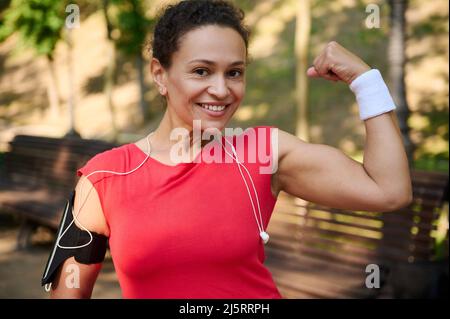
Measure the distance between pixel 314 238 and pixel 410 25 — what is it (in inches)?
614

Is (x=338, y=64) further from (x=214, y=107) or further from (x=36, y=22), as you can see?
(x=36, y=22)

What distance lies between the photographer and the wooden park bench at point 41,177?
25.0ft

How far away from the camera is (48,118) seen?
2886 centimetres

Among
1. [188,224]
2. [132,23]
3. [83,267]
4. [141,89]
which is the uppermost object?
[132,23]

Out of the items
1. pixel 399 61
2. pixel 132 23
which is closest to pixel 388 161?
pixel 399 61

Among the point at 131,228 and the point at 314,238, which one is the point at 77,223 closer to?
the point at 131,228

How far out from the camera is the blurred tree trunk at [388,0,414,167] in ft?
18.0

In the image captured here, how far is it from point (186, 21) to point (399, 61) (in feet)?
14.0

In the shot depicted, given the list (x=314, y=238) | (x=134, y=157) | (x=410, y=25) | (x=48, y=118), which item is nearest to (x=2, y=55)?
(x=48, y=118)

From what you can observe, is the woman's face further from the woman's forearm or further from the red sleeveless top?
the woman's forearm

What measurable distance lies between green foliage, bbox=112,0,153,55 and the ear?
1909 centimetres

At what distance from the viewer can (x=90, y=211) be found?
169 centimetres

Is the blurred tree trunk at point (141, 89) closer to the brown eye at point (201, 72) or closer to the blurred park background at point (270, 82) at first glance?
the blurred park background at point (270, 82)

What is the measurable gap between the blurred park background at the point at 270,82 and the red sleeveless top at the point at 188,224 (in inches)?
63.6
